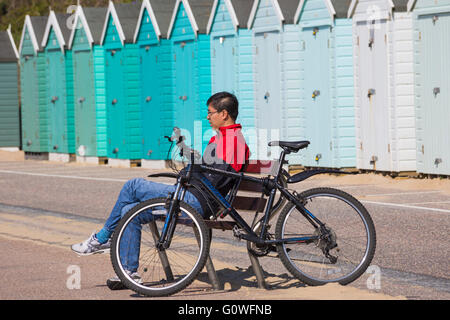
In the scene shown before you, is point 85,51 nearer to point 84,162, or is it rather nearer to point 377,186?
point 84,162

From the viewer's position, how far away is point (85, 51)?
23.5m

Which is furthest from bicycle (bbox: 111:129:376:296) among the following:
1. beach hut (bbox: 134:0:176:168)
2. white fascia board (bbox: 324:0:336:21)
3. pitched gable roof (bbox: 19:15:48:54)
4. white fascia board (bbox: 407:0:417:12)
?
pitched gable roof (bbox: 19:15:48:54)

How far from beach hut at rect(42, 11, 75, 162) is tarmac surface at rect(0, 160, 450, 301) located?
355 inches

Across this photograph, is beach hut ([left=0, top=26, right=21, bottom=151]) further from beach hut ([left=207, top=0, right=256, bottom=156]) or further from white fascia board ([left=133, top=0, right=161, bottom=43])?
beach hut ([left=207, top=0, right=256, bottom=156])

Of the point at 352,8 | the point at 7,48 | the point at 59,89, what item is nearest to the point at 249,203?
the point at 352,8

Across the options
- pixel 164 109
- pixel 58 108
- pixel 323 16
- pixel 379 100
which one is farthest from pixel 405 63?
pixel 58 108

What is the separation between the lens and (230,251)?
8172 mm

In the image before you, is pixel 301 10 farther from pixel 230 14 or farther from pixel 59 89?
pixel 59 89

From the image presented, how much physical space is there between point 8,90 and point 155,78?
854cm

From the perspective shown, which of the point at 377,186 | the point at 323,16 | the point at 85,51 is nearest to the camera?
the point at 377,186

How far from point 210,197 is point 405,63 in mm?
10277

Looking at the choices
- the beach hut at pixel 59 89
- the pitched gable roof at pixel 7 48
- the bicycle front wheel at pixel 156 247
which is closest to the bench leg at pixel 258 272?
the bicycle front wheel at pixel 156 247

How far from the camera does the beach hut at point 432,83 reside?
14.7 m

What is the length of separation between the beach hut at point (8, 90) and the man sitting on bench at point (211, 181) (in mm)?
22442
